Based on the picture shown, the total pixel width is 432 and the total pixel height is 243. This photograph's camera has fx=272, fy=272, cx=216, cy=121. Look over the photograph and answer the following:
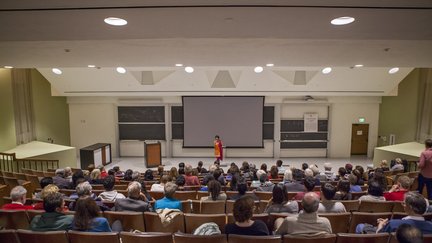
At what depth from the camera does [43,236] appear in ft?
8.43

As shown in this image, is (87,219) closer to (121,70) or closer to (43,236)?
(43,236)

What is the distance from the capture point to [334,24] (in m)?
2.83

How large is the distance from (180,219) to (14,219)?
1.94 metres

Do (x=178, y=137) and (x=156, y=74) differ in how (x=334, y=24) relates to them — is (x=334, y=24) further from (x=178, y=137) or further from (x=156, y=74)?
(x=178, y=137)

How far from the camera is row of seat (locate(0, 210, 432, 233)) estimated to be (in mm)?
3098

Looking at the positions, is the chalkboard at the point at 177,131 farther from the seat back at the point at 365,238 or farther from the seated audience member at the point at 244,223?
the seat back at the point at 365,238

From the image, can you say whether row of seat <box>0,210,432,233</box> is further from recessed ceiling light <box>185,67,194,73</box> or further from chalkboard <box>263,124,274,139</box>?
chalkboard <box>263,124,274,139</box>

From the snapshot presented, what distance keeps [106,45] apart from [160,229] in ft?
9.57

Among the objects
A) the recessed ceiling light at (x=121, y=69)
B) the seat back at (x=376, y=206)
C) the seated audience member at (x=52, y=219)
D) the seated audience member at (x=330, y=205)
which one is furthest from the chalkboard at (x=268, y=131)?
the seated audience member at (x=52, y=219)

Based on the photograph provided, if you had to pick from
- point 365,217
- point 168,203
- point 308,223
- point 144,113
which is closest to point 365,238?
point 308,223

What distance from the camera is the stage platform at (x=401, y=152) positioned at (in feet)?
29.8

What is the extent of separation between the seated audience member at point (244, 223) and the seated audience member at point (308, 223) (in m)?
0.26

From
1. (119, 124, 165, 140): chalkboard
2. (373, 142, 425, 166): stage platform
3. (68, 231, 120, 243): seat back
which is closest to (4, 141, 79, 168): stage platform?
(119, 124, 165, 140): chalkboard

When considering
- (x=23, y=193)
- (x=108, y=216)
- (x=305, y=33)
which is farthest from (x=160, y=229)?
(x=305, y=33)
